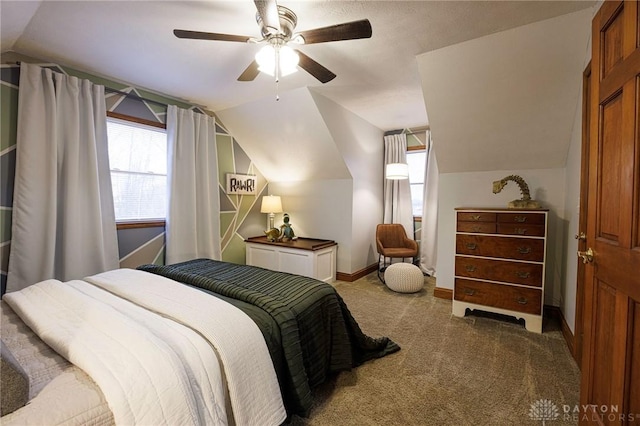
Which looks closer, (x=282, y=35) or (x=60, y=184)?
(x=282, y=35)

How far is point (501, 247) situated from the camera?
2648 millimetres

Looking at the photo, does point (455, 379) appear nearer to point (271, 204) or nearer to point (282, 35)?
point (282, 35)

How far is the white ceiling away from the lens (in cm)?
180

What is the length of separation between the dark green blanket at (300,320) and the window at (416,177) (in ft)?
9.29

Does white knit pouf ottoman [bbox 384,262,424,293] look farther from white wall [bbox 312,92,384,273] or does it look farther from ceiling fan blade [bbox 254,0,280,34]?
ceiling fan blade [bbox 254,0,280,34]

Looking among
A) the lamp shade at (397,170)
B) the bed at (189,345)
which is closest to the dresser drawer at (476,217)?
the lamp shade at (397,170)

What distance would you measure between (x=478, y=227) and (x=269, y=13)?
8.37 ft

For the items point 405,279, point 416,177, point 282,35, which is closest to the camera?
point 282,35

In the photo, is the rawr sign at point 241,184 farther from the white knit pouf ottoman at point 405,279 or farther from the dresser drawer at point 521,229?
the dresser drawer at point 521,229

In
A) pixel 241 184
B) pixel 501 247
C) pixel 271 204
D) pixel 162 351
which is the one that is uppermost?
pixel 241 184

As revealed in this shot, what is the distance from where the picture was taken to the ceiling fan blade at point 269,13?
1345 mm

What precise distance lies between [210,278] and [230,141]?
110 inches

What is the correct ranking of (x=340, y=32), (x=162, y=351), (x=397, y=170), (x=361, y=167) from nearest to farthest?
(x=162, y=351)
(x=340, y=32)
(x=397, y=170)
(x=361, y=167)

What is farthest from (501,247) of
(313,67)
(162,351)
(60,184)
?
(60,184)
